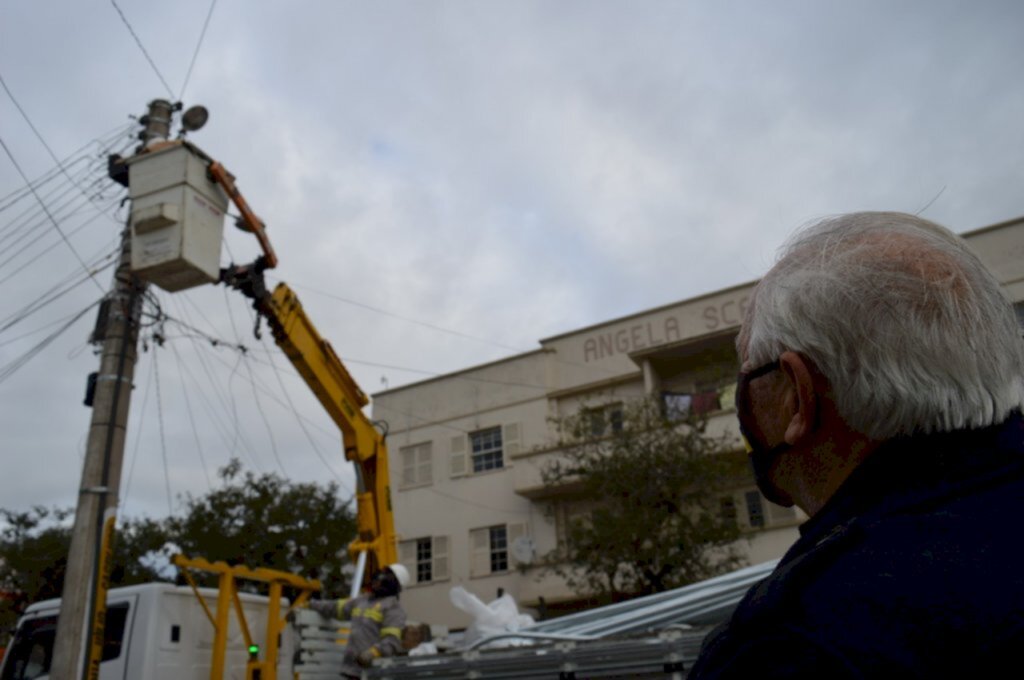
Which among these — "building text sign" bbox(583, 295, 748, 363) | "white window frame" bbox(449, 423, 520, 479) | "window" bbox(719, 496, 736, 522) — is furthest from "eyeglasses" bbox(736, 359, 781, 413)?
"white window frame" bbox(449, 423, 520, 479)

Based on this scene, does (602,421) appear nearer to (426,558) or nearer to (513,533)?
(513,533)

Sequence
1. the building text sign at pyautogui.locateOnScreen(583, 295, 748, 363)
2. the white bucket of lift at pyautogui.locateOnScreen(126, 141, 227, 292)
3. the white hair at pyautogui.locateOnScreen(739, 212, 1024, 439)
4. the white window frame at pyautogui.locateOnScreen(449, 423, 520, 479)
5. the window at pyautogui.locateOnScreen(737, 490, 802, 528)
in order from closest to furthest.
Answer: the white hair at pyautogui.locateOnScreen(739, 212, 1024, 439) < the white bucket of lift at pyautogui.locateOnScreen(126, 141, 227, 292) < the window at pyautogui.locateOnScreen(737, 490, 802, 528) < the building text sign at pyautogui.locateOnScreen(583, 295, 748, 363) < the white window frame at pyautogui.locateOnScreen(449, 423, 520, 479)

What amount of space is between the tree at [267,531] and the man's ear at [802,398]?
27.0 meters

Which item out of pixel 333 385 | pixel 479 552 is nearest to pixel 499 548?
pixel 479 552

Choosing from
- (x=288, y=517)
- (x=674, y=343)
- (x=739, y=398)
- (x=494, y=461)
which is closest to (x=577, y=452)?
(x=674, y=343)

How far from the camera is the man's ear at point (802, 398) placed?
1.42 metres

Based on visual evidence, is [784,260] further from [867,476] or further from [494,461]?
[494,461]

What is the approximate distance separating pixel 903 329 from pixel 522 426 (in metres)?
28.6

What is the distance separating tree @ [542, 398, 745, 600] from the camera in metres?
20.8

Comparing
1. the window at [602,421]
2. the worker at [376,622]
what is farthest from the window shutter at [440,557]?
the worker at [376,622]

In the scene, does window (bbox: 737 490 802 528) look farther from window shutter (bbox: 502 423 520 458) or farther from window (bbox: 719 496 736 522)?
window shutter (bbox: 502 423 520 458)

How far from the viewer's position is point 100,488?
10.1 m

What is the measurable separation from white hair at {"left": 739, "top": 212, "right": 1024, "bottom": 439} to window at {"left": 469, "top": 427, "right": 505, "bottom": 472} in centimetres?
2874

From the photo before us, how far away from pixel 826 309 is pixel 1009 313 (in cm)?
34
